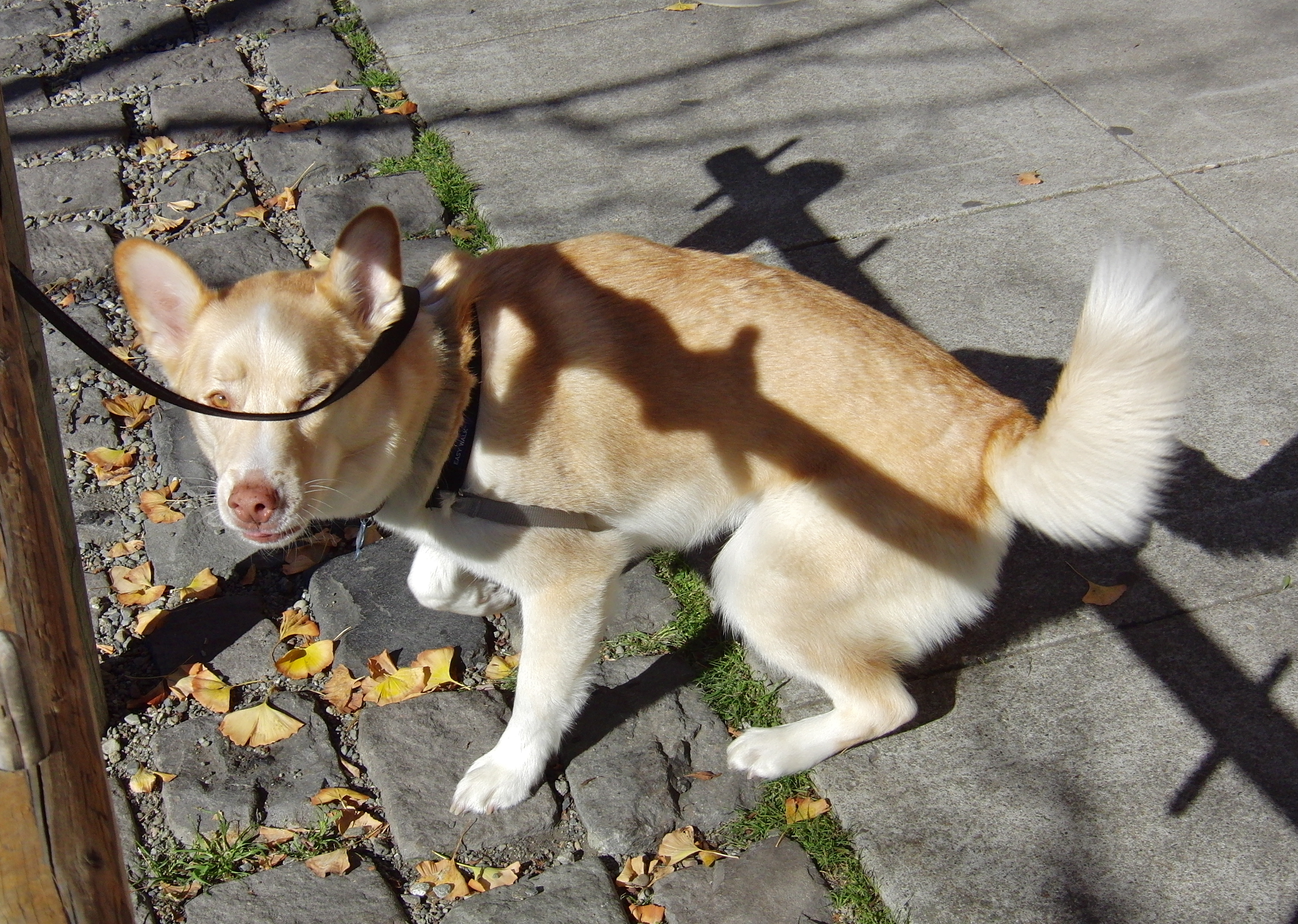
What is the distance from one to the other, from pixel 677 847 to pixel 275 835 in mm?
1049

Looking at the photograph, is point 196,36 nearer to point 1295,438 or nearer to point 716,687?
point 716,687

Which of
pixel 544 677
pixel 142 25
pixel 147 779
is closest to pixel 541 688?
pixel 544 677

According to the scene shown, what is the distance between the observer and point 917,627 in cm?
282

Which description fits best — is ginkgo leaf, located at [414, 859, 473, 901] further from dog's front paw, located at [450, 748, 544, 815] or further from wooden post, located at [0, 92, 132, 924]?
wooden post, located at [0, 92, 132, 924]

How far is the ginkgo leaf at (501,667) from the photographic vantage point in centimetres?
319

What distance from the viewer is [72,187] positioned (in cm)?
496

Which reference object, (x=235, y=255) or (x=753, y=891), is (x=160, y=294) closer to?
(x=753, y=891)

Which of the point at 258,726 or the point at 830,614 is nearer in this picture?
the point at 830,614

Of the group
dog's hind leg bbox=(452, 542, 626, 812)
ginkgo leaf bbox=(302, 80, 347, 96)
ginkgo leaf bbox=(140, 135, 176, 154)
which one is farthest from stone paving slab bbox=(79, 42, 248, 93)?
dog's hind leg bbox=(452, 542, 626, 812)

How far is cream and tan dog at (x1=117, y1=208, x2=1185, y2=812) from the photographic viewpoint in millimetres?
2469

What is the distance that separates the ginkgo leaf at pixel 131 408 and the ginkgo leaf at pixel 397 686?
5.21 ft

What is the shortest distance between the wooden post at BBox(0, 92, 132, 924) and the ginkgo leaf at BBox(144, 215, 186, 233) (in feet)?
11.2

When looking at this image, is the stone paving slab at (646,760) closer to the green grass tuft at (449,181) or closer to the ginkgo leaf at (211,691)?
the ginkgo leaf at (211,691)

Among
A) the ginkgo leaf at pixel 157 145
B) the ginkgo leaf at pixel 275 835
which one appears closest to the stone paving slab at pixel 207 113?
the ginkgo leaf at pixel 157 145
